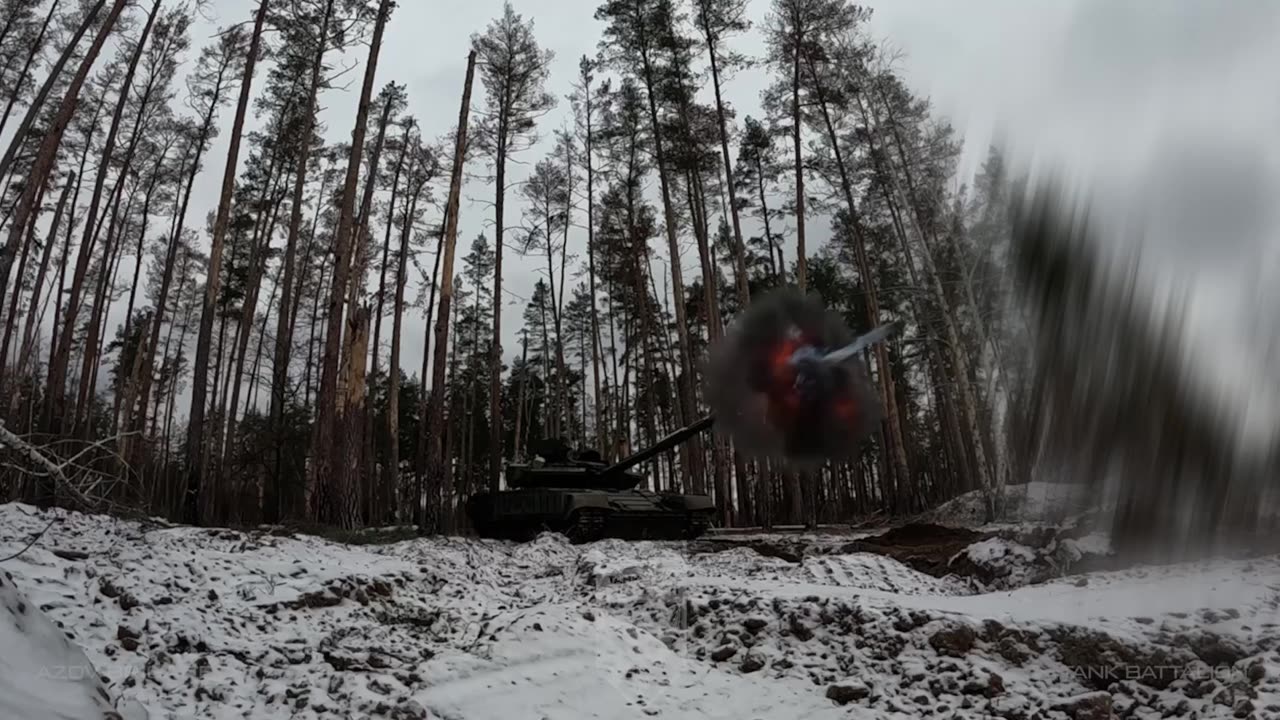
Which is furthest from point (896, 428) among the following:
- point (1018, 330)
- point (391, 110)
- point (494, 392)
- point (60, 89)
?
point (60, 89)

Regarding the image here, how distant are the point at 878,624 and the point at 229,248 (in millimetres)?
27364

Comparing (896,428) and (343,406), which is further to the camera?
(896,428)

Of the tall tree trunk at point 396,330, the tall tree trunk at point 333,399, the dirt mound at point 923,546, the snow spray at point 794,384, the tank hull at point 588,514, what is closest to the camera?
Result: the snow spray at point 794,384

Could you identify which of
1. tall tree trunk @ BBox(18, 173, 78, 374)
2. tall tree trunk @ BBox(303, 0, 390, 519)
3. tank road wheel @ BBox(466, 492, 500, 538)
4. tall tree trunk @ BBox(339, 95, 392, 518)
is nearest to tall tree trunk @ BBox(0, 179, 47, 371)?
tall tree trunk @ BBox(18, 173, 78, 374)

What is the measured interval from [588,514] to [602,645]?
7148mm

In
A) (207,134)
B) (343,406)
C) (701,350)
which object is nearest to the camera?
(343,406)

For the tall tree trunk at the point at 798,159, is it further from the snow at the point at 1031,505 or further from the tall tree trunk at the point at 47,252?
the tall tree trunk at the point at 47,252

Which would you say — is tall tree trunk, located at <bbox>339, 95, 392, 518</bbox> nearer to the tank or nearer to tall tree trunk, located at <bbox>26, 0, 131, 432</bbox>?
the tank

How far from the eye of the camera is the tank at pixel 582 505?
39.3 ft


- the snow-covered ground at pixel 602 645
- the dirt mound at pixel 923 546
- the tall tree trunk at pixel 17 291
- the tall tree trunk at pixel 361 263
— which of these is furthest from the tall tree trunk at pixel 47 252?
the dirt mound at pixel 923 546

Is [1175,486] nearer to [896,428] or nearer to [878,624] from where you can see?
[878,624]

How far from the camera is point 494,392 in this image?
16641 millimetres

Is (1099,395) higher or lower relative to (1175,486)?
higher

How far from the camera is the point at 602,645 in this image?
15.7 ft
